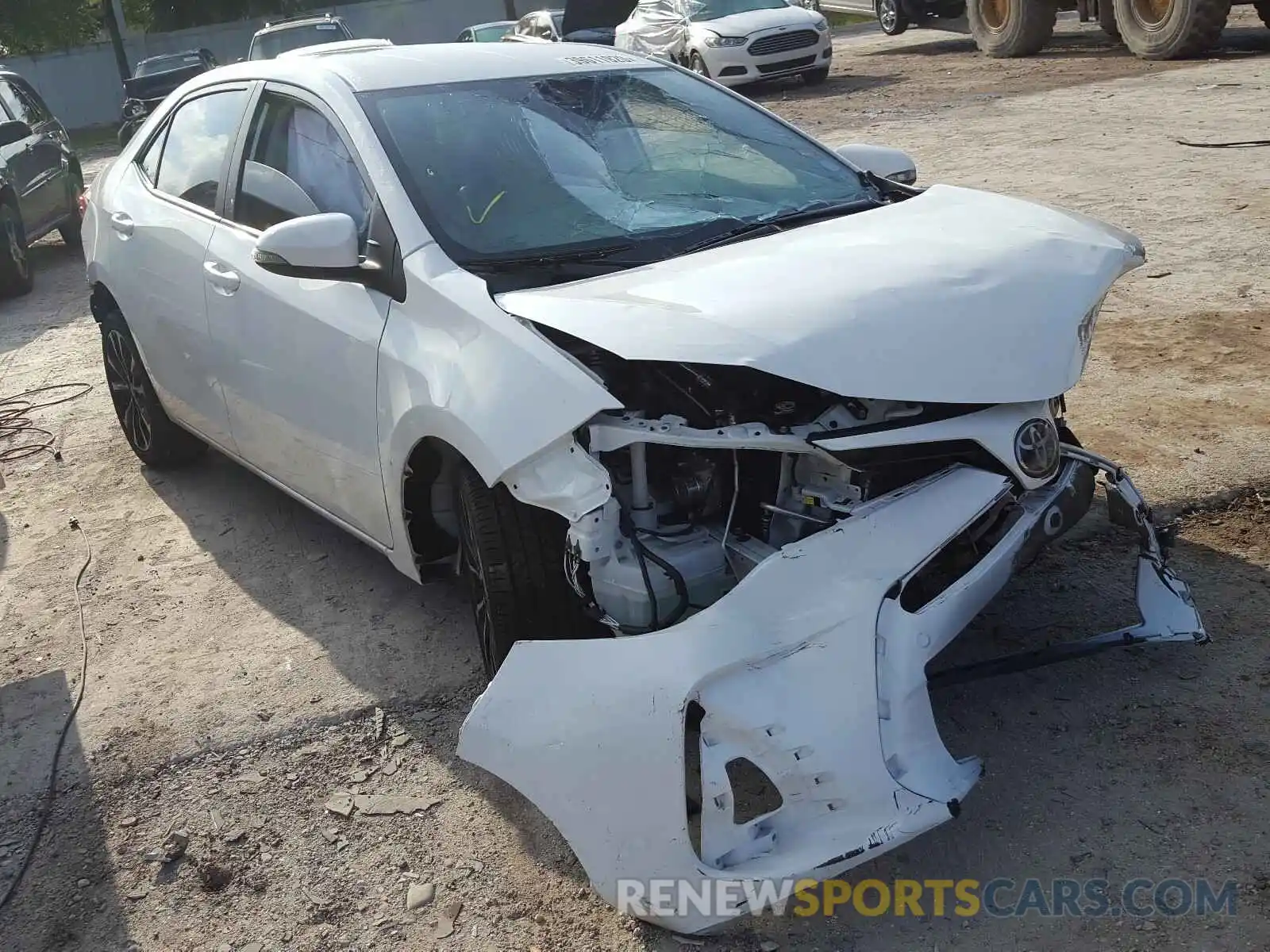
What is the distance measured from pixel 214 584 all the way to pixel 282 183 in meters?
1.48

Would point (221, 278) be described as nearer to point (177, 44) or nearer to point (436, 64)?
point (436, 64)

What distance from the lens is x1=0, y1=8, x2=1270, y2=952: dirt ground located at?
2701mm

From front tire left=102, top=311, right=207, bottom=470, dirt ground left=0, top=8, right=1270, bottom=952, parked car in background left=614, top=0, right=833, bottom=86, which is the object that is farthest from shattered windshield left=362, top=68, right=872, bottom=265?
parked car in background left=614, top=0, right=833, bottom=86

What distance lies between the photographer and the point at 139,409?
537 centimetres

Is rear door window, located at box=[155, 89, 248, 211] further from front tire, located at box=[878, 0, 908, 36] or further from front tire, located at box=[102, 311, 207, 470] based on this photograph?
front tire, located at box=[878, 0, 908, 36]

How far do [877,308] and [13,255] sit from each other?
949cm

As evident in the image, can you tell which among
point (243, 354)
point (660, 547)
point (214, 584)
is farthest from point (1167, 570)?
point (214, 584)

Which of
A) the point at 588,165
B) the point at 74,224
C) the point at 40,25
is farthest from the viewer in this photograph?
the point at 40,25

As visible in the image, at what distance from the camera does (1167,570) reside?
3.15 m

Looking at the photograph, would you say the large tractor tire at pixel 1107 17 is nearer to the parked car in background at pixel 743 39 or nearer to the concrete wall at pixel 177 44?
the parked car in background at pixel 743 39

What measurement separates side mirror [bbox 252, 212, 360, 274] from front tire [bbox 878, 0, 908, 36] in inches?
699

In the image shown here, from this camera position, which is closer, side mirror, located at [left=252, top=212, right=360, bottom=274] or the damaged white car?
the damaged white car

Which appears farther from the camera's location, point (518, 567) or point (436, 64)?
point (436, 64)

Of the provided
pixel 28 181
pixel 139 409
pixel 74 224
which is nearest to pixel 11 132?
pixel 28 181
